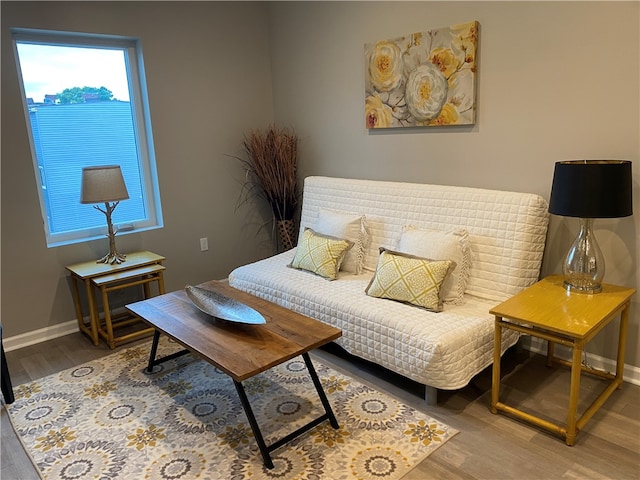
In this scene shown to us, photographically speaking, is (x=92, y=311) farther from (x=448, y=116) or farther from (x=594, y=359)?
(x=594, y=359)

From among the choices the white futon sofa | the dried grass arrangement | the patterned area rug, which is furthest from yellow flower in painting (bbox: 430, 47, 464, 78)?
the patterned area rug

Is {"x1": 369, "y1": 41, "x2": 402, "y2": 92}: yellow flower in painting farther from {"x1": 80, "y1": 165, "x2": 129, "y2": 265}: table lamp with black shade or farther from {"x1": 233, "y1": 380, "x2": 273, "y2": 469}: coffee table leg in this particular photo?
{"x1": 233, "y1": 380, "x2": 273, "y2": 469}: coffee table leg

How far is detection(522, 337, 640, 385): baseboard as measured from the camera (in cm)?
245

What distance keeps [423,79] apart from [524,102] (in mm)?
658

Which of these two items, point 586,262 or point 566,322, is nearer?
point 566,322

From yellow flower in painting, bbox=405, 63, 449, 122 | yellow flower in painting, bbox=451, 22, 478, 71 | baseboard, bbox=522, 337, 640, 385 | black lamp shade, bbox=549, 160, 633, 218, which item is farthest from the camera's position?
yellow flower in painting, bbox=405, 63, 449, 122

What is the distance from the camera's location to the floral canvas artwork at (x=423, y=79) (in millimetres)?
2768

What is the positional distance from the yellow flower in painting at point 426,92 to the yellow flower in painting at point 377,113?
0.63 feet

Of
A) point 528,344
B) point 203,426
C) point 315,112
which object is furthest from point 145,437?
point 315,112

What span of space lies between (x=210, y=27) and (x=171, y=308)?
2.41 metres

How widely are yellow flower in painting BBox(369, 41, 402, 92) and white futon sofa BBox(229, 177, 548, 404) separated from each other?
0.67 m

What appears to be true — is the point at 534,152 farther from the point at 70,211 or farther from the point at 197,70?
the point at 70,211

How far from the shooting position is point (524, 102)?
2598mm

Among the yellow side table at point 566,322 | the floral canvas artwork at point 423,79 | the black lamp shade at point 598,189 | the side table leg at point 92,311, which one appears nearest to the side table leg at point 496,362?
the yellow side table at point 566,322
